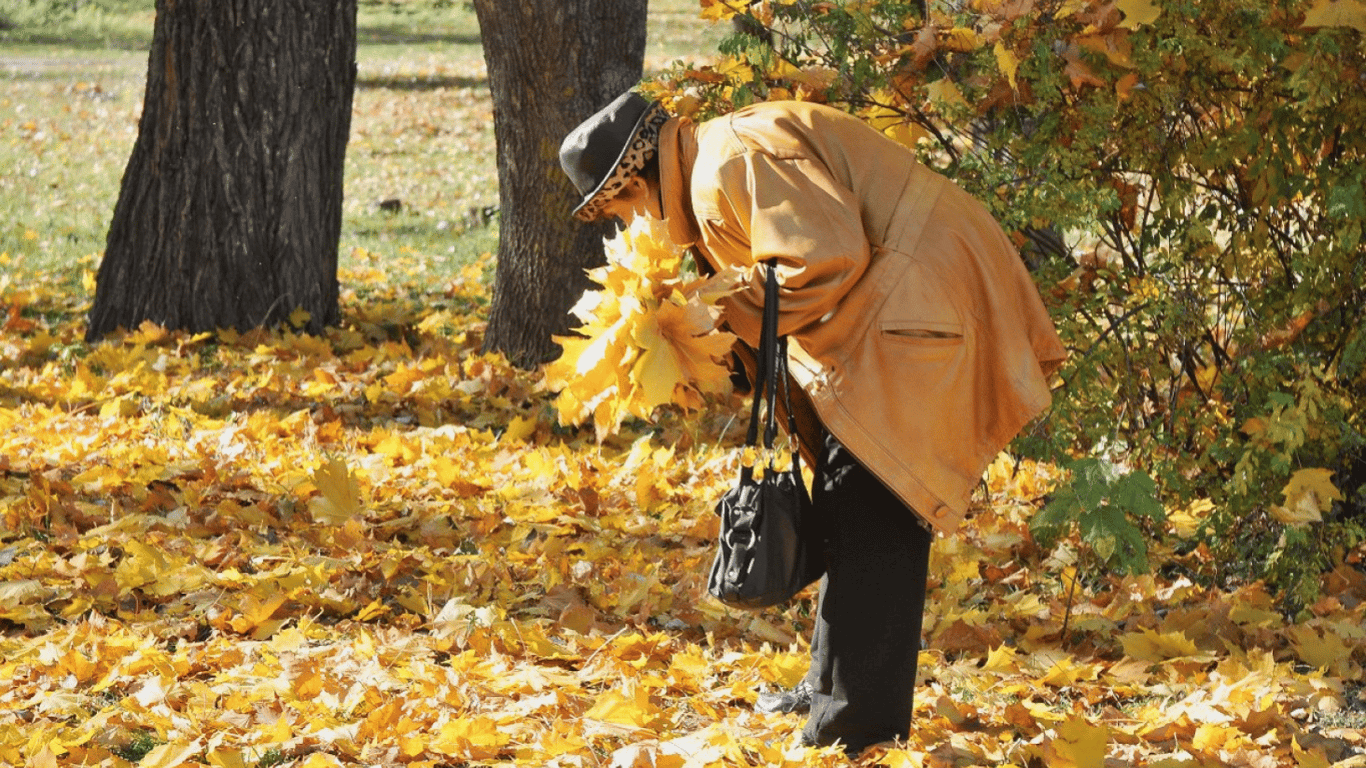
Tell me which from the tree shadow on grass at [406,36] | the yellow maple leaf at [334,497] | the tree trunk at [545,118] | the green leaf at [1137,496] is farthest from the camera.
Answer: the tree shadow on grass at [406,36]

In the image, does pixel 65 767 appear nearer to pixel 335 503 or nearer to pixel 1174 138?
pixel 335 503

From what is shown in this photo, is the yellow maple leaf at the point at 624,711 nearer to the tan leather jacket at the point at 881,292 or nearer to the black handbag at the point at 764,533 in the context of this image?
the black handbag at the point at 764,533

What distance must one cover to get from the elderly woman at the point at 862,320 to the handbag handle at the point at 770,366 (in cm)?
2

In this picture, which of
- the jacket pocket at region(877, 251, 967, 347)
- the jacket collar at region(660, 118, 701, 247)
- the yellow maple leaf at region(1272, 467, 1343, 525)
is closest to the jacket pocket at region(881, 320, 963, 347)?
the jacket pocket at region(877, 251, 967, 347)

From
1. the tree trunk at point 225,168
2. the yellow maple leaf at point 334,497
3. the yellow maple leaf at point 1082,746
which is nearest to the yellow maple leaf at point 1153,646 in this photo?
A: the yellow maple leaf at point 1082,746

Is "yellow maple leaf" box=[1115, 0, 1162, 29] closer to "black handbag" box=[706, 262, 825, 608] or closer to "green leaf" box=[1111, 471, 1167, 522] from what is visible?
"green leaf" box=[1111, 471, 1167, 522]

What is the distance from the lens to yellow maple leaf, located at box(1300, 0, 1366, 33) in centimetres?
338

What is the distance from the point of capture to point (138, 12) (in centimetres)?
2903

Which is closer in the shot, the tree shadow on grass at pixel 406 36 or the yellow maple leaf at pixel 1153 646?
the yellow maple leaf at pixel 1153 646

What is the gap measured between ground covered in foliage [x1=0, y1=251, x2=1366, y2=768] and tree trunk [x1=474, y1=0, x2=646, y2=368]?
582 mm

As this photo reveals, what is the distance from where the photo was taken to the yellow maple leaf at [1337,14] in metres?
3.38

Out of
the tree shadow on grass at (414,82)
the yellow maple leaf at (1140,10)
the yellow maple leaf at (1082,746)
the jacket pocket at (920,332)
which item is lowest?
the yellow maple leaf at (1082,746)

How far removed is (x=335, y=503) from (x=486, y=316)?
11.8ft

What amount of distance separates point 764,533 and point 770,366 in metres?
0.36
